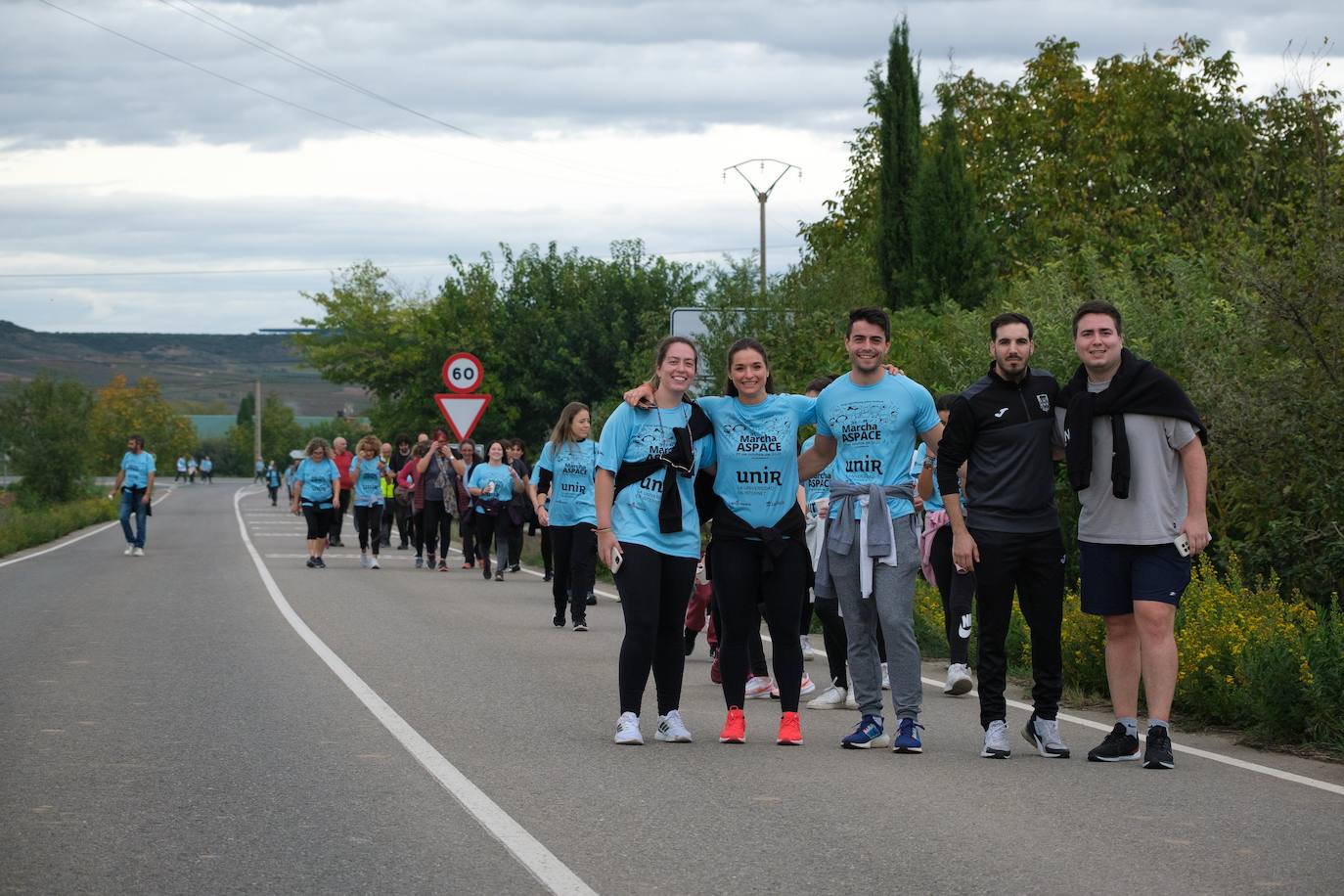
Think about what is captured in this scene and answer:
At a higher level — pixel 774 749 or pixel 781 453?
pixel 781 453

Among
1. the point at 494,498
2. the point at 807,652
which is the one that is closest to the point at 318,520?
the point at 494,498

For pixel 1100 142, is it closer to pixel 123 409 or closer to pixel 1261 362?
pixel 1261 362

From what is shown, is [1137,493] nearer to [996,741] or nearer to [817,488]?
[996,741]

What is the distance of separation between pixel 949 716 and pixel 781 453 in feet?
7.49

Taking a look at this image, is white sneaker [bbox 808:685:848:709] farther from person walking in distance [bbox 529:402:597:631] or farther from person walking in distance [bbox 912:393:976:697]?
person walking in distance [bbox 529:402:597:631]

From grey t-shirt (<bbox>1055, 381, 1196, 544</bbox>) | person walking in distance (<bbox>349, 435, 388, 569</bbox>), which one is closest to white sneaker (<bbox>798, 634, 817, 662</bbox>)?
grey t-shirt (<bbox>1055, 381, 1196, 544</bbox>)

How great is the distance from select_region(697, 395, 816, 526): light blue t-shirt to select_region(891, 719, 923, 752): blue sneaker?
1129 mm

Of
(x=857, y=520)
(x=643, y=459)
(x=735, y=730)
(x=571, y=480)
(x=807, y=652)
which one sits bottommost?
(x=807, y=652)

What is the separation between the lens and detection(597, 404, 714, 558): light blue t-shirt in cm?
839

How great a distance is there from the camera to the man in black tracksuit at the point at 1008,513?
812 cm

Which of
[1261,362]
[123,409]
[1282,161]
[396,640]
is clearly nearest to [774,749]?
[396,640]

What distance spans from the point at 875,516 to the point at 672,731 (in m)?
1.44

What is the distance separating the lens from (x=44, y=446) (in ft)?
196

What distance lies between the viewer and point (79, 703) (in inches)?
395
